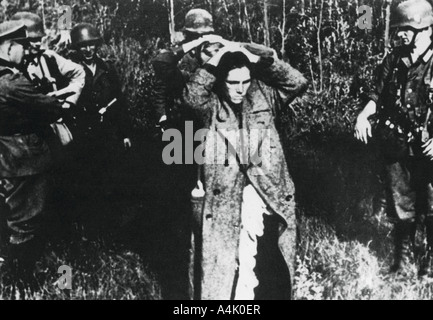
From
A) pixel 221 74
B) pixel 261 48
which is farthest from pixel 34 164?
pixel 261 48

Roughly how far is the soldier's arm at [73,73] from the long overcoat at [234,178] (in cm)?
99

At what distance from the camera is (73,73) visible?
423cm

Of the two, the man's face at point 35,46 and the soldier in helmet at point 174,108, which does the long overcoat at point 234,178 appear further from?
the man's face at point 35,46

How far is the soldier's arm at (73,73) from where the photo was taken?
4.20m

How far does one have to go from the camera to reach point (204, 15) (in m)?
4.28

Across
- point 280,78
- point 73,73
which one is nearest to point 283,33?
point 280,78

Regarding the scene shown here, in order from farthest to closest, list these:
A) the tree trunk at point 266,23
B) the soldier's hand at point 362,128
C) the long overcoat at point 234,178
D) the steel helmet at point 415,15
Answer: the tree trunk at point 266,23
the soldier's hand at point 362,128
the steel helmet at point 415,15
the long overcoat at point 234,178

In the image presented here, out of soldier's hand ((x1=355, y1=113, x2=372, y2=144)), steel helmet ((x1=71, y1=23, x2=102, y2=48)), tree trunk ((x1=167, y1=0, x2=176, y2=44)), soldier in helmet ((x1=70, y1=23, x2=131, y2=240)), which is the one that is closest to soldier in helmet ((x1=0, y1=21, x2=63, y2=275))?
soldier in helmet ((x1=70, y1=23, x2=131, y2=240))

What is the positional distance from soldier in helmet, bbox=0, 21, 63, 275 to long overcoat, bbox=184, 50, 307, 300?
1.12 meters

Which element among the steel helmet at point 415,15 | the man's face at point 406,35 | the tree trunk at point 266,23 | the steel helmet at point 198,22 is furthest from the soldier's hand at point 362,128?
the steel helmet at point 198,22

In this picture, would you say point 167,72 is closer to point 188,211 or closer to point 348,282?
point 188,211

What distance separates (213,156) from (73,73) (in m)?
1.23

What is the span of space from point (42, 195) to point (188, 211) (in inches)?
40.2

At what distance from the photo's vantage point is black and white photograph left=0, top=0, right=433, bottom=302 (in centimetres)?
387
